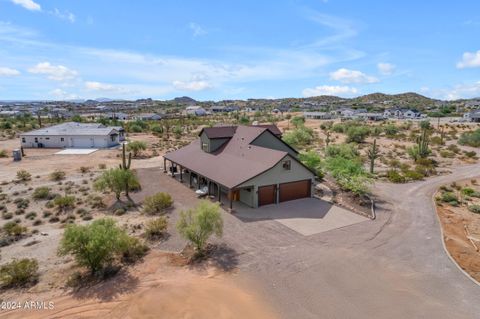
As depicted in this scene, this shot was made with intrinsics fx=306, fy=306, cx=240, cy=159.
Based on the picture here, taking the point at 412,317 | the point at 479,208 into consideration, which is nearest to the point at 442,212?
the point at 479,208

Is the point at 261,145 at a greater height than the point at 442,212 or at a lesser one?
greater

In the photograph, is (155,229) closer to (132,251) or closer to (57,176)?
(132,251)

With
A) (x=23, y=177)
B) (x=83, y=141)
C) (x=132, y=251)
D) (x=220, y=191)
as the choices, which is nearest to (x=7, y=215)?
(x=132, y=251)

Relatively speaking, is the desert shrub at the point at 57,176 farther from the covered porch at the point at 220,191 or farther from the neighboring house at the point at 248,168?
the neighboring house at the point at 248,168

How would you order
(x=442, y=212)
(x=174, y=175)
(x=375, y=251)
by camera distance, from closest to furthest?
(x=375, y=251)
(x=442, y=212)
(x=174, y=175)

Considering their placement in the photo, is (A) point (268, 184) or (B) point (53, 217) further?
(A) point (268, 184)

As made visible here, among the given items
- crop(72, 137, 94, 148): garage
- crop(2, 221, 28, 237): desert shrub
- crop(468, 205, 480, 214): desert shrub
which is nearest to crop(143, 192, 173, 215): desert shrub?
crop(2, 221, 28, 237): desert shrub

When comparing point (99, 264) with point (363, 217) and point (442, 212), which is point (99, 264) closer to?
point (363, 217)
